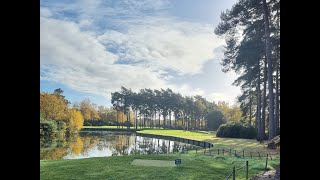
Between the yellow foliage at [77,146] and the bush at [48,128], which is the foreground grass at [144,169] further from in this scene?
the bush at [48,128]

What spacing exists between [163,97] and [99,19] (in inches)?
173

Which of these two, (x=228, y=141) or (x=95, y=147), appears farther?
(x=95, y=147)

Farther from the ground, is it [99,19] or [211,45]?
[99,19]

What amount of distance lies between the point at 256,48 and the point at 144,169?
503 cm

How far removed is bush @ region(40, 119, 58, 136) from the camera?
11.0m

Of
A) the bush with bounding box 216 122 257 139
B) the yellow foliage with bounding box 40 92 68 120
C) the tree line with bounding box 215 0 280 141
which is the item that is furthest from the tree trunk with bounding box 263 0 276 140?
the yellow foliage with bounding box 40 92 68 120

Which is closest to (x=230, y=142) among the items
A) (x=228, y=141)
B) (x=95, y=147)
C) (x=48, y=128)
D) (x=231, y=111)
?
(x=228, y=141)

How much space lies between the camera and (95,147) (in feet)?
34.4

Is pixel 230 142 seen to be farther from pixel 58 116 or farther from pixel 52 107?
pixel 52 107

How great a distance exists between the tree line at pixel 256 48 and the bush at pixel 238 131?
0.25 meters

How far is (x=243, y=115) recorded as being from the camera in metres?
10.6
